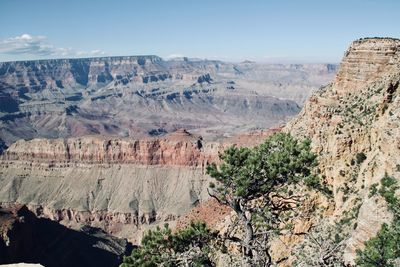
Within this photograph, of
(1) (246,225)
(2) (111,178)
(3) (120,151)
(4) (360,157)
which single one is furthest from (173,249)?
(3) (120,151)

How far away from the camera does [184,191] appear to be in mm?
171750

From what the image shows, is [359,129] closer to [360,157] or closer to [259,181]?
[360,157]

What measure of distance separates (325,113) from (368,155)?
11.3 meters

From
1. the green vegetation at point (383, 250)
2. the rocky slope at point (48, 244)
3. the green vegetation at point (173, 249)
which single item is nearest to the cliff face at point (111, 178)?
the rocky slope at point (48, 244)

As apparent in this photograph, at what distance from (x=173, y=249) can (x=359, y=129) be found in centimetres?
2883

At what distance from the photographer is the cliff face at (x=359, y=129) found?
40938 mm

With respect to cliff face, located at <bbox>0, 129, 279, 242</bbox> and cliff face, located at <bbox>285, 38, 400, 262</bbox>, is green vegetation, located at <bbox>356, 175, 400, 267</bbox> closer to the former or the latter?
cliff face, located at <bbox>285, 38, 400, 262</bbox>

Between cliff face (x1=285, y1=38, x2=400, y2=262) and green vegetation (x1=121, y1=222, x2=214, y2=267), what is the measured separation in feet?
38.6

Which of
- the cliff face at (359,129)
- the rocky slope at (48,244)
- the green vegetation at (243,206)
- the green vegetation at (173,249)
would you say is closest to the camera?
the green vegetation at (173,249)

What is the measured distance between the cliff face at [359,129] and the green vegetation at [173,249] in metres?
11.8

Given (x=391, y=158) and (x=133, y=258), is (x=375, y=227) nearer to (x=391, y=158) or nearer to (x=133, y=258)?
(x=391, y=158)

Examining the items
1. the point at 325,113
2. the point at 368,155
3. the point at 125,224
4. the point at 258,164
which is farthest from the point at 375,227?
the point at 125,224

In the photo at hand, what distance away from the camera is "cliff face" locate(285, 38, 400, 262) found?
134ft

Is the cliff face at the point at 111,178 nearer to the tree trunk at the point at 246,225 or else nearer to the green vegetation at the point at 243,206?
the green vegetation at the point at 243,206
